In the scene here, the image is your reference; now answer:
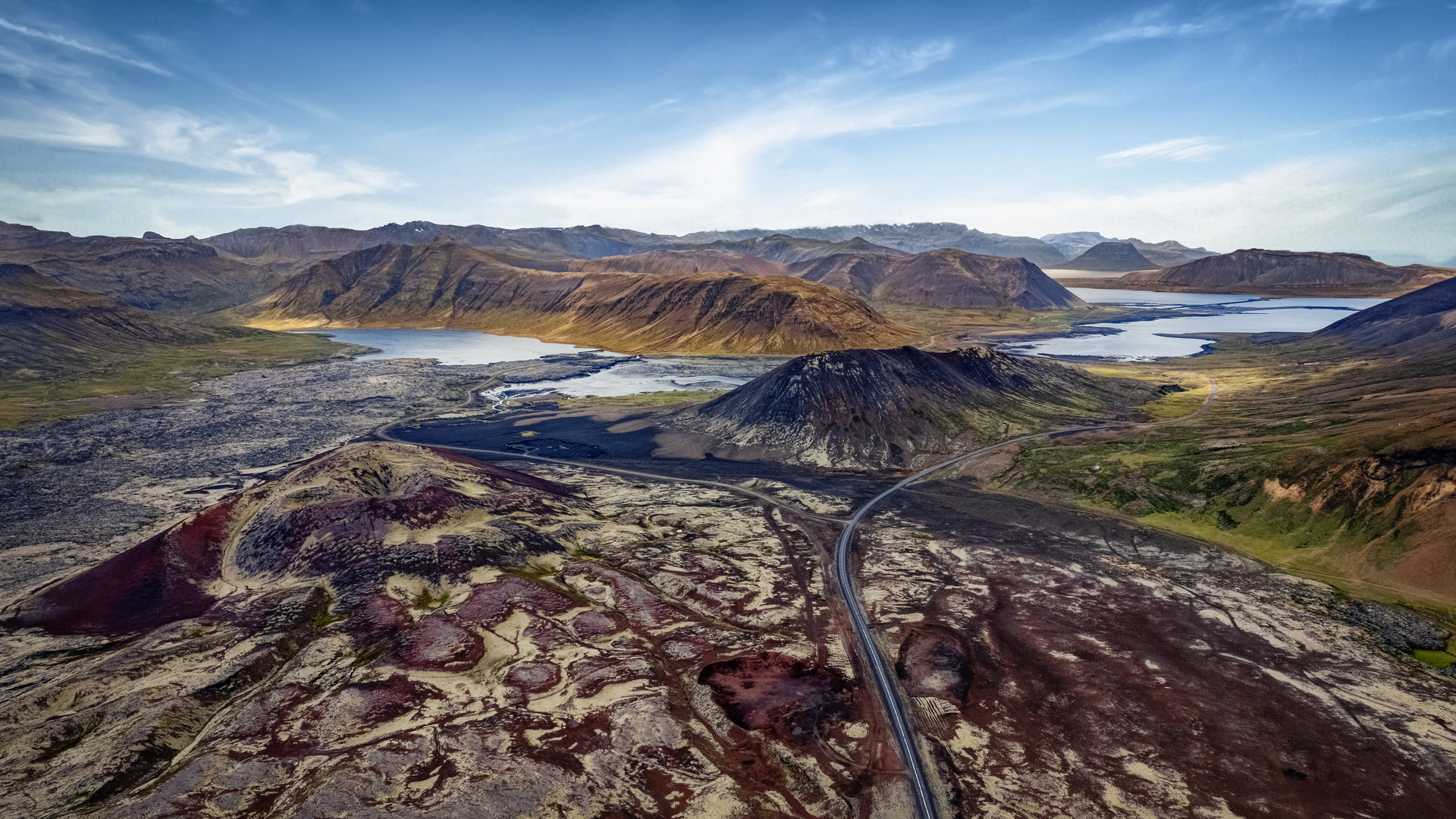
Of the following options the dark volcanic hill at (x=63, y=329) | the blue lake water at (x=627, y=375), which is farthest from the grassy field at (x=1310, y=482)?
the dark volcanic hill at (x=63, y=329)

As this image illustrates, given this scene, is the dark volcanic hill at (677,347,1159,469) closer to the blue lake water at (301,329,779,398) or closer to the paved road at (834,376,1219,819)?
the paved road at (834,376,1219,819)

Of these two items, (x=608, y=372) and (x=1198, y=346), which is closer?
(x=608, y=372)

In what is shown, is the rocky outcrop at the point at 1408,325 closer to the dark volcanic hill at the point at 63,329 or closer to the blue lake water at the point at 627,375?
the blue lake water at the point at 627,375

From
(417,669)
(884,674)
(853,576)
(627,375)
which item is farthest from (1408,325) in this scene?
(417,669)

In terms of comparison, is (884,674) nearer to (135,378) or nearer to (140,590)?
(140,590)

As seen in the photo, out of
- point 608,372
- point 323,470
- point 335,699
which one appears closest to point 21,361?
point 608,372

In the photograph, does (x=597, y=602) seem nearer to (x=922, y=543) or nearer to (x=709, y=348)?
(x=922, y=543)

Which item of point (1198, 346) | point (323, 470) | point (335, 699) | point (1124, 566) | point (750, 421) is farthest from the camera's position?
point (1198, 346)
